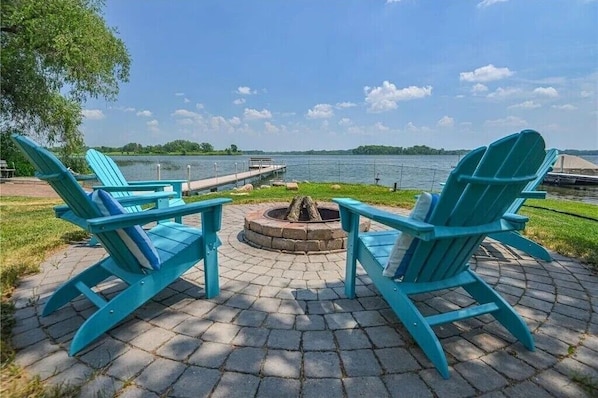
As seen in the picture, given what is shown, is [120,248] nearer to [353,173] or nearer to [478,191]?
[478,191]

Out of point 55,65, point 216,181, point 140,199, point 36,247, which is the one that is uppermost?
point 55,65

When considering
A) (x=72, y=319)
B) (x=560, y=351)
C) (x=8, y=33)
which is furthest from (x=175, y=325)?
(x=8, y=33)

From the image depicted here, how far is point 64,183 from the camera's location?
154 cm

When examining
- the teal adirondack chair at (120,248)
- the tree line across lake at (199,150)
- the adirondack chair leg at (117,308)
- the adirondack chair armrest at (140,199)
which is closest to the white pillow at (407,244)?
the teal adirondack chair at (120,248)

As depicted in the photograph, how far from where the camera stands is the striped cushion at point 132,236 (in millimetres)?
1640

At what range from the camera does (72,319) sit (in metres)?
1.91

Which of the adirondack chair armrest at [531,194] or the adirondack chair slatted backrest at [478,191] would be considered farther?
the adirondack chair armrest at [531,194]

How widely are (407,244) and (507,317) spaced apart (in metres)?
0.75

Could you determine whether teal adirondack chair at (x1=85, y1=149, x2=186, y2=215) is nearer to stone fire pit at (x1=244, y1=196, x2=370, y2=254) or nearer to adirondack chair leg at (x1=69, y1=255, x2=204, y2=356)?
stone fire pit at (x1=244, y1=196, x2=370, y2=254)

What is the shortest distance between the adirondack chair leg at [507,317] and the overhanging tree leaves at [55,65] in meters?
7.11

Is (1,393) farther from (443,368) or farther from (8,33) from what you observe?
(8,33)

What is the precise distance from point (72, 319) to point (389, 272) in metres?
2.06

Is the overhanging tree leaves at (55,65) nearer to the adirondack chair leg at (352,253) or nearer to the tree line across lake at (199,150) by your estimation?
the adirondack chair leg at (352,253)

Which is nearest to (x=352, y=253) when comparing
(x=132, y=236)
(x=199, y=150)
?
(x=132, y=236)
